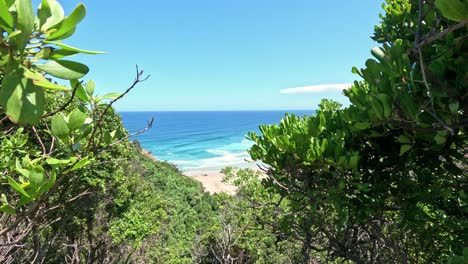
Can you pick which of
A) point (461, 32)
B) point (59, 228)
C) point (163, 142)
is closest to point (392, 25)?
point (461, 32)

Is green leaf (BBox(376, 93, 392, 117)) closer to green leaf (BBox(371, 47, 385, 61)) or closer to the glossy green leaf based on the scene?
green leaf (BBox(371, 47, 385, 61))

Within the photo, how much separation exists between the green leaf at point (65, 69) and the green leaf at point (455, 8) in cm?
110

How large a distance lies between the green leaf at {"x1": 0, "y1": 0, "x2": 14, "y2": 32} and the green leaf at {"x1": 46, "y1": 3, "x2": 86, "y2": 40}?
0.10 m

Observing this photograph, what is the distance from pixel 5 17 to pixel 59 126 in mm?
385

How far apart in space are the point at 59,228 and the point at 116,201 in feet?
5.86

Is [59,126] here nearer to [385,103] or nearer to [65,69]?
[65,69]

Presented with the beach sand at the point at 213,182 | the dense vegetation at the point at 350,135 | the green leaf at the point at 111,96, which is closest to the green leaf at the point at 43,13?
the dense vegetation at the point at 350,135

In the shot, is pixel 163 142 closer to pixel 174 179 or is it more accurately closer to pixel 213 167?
pixel 213 167

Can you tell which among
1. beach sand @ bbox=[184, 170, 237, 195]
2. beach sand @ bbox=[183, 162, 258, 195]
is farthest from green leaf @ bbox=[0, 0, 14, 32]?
beach sand @ bbox=[184, 170, 237, 195]

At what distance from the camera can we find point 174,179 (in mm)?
29500

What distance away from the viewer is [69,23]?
0.71 metres

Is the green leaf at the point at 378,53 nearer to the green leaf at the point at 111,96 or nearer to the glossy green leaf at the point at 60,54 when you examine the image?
the green leaf at the point at 111,96

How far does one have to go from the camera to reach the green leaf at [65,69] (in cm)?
72

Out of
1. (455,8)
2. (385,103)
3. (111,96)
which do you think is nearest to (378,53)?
(385,103)
